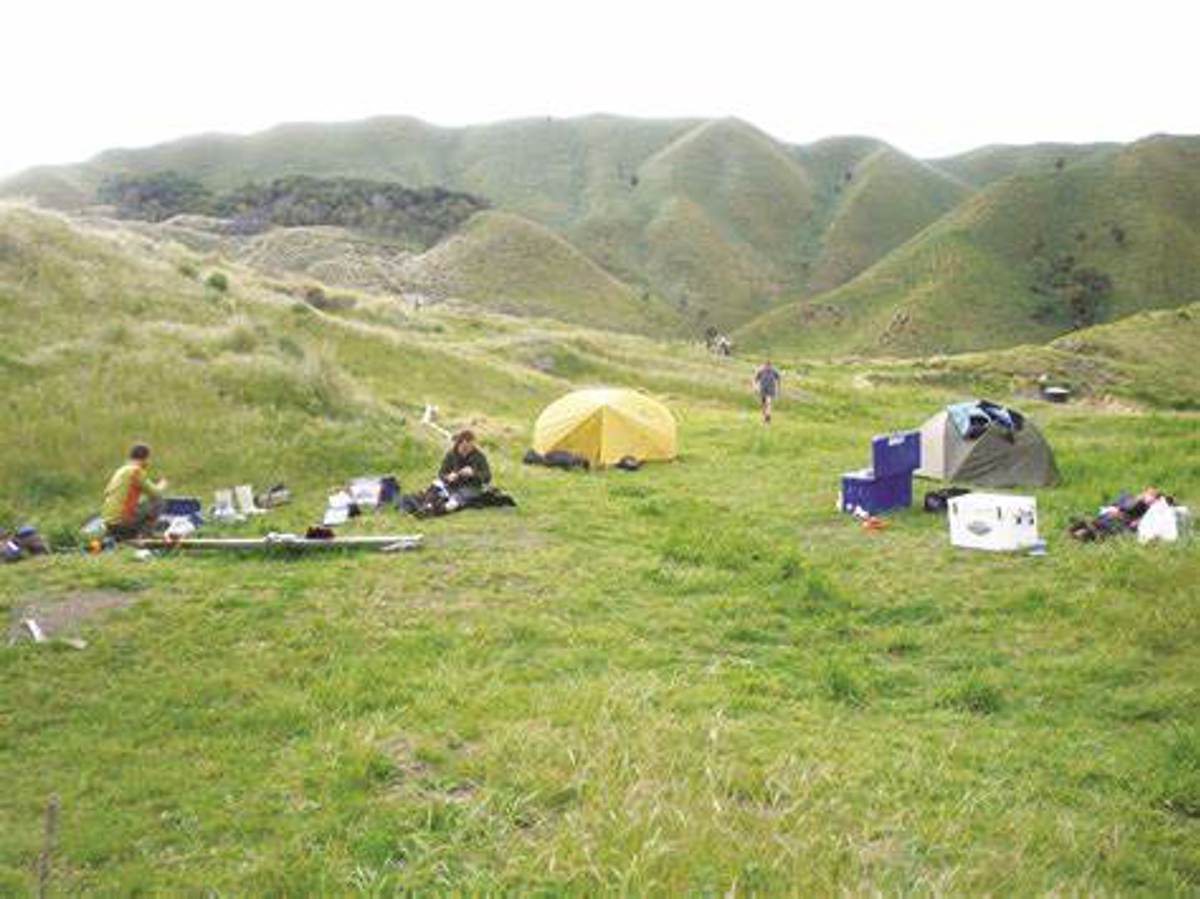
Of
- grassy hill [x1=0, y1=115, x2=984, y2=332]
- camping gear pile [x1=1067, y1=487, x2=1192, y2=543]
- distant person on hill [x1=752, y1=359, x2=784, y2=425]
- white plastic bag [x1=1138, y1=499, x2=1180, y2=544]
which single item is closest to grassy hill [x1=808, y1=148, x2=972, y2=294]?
grassy hill [x1=0, y1=115, x2=984, y2=332]

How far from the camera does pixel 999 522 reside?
12727 millimetres

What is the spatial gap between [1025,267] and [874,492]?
10530 centimetres

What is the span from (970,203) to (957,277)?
22.6m

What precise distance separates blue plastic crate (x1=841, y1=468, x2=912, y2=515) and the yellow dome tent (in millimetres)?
6259

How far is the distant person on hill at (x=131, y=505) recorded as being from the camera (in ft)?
43.4

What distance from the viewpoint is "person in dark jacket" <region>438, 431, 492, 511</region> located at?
15.6 m

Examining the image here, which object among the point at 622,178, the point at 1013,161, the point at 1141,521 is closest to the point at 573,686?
the point at 1141,521

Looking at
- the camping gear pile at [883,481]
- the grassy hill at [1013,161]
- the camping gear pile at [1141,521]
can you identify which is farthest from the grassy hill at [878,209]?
the camping gear pile at [1141,521]

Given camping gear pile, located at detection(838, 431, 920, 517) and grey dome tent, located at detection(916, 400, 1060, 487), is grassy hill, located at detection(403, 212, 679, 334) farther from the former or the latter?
camping gear pile, located at detection(838, 431, 920, 517)

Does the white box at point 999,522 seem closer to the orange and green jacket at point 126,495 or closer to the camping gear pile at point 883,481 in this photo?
the camping gear pile at point 883,481

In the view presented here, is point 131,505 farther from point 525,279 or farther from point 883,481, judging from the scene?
point 525,279

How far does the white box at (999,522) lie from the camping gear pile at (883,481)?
2.35 m

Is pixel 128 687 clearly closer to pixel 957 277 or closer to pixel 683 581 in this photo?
pixel 683 581

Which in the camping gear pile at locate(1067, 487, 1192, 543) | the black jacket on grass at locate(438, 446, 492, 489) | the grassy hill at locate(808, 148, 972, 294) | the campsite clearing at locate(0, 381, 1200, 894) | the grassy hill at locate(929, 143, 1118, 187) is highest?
the grassy hill at locate(929, 143, 1118, 187)
